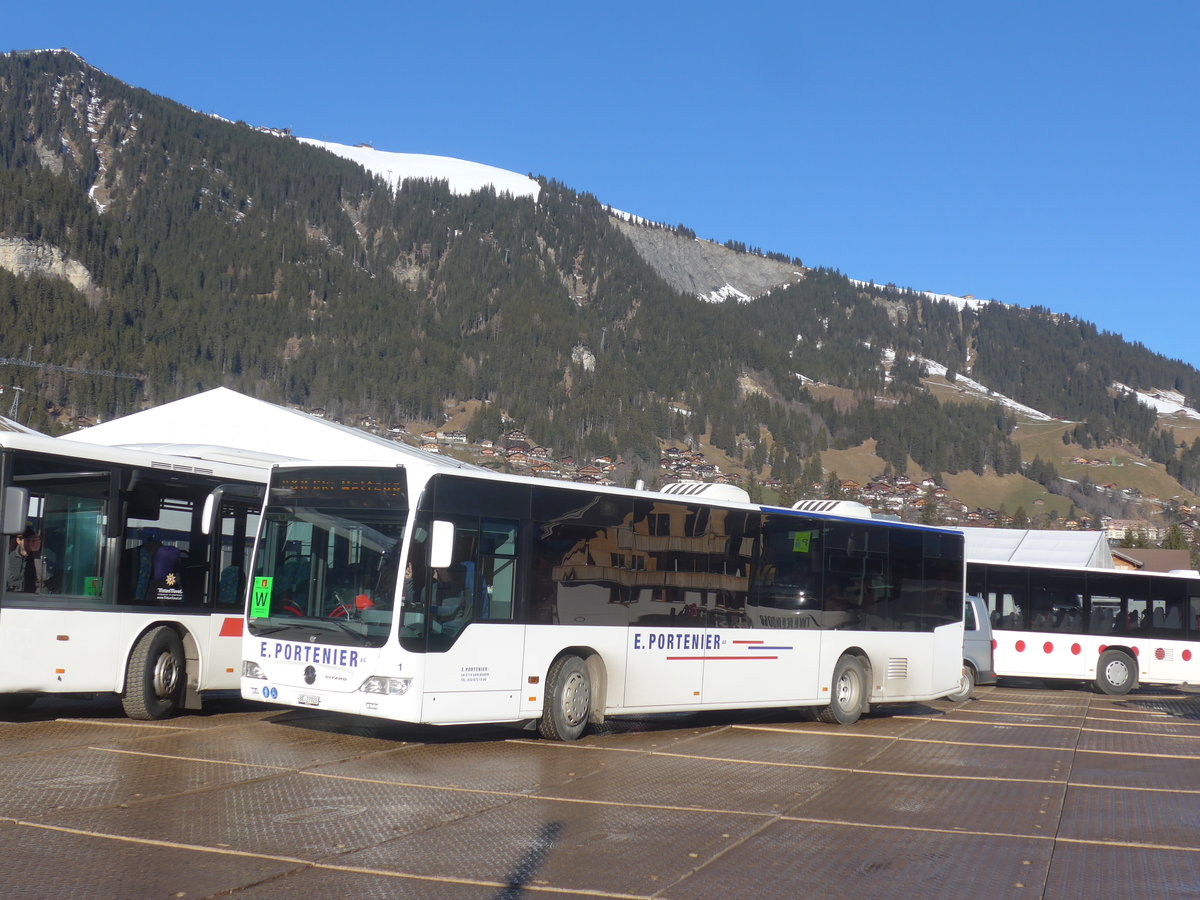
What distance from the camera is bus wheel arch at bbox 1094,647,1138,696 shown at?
25.9 metres

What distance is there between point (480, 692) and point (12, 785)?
4.12 metres

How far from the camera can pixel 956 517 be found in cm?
17538

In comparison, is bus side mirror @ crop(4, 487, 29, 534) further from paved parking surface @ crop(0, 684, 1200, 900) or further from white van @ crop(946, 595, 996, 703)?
white van @ crop(946, 595, 996, 703)

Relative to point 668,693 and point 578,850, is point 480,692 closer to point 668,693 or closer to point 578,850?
point 668,693

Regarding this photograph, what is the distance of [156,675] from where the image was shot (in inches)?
511

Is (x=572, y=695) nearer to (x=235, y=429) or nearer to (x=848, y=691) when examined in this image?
(x=848, y=691)

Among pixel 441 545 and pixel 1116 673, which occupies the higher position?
pixel 441 545

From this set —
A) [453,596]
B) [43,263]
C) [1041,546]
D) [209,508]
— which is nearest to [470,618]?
[453,596]

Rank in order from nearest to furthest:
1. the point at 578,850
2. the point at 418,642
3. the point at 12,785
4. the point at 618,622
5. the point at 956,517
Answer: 1. the point at 578,850
2. the point at 12,785
3. the point at 418,642
4. the point at 618,622
5. the point at 956,517

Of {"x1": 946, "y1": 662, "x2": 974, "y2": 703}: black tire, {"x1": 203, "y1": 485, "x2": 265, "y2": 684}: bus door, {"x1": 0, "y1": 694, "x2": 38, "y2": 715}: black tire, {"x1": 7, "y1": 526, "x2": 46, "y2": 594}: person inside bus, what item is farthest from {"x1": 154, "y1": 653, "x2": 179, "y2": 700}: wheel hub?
{"x1": 946, "y1": 662, "x2": 974, "y2": 703}: black tire

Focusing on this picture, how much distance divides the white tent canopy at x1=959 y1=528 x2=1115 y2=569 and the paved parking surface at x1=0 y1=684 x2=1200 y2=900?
43.6 meters

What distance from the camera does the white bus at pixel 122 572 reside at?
38.1 feet

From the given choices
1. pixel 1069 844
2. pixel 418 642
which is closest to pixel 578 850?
pixel 1069 844

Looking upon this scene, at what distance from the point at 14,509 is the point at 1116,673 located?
2223 centimetres
